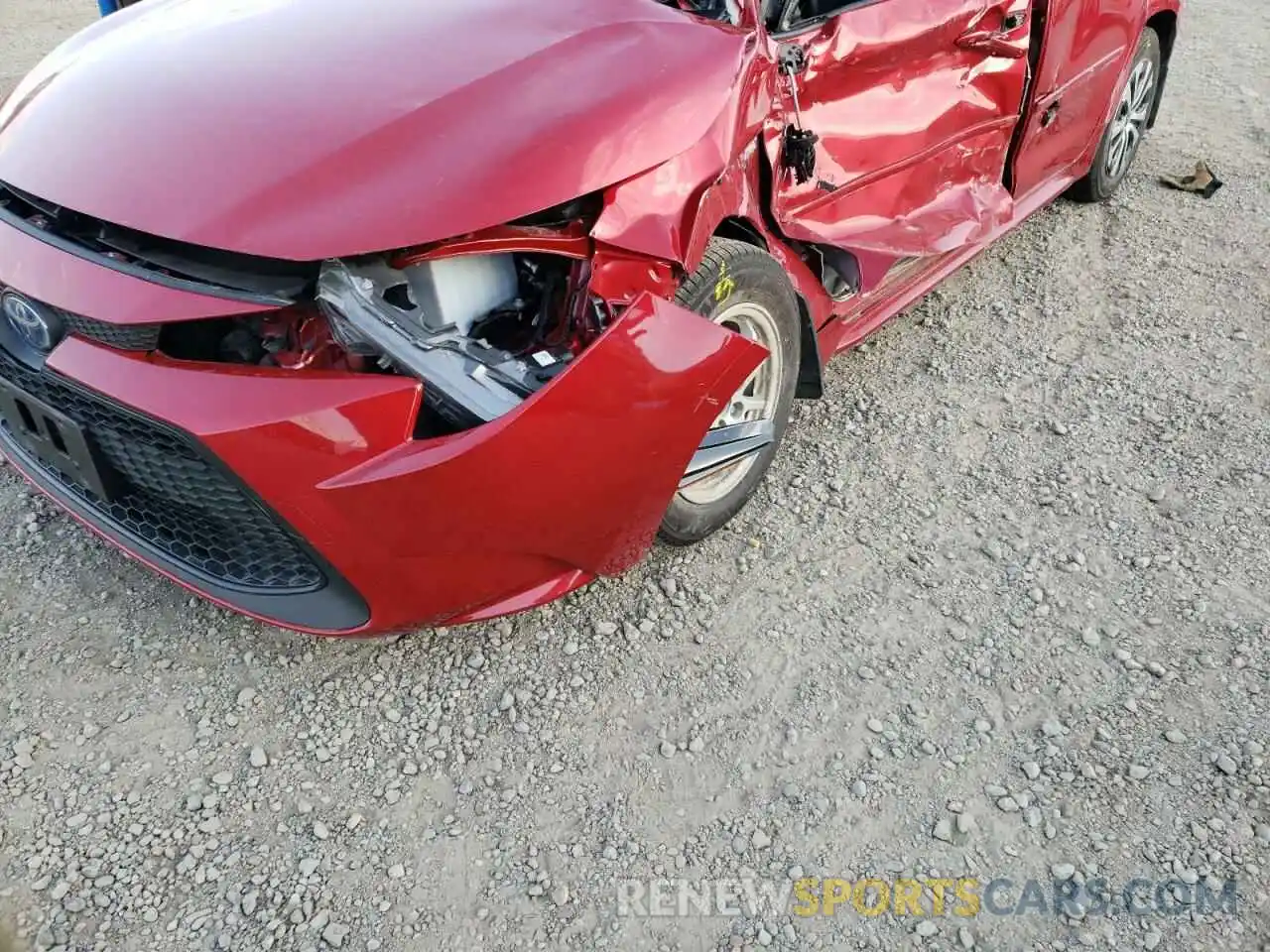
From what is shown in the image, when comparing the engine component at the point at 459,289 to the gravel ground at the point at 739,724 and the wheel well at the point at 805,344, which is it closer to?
the wheel well at the point at 805,344

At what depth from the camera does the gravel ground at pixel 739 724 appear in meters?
1.91

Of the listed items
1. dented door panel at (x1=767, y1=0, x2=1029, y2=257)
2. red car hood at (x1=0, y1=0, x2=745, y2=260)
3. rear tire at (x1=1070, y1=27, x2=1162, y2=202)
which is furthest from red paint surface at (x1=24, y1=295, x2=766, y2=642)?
rear tire at (x1=1070, y1=27, x2=1162, y2=202)

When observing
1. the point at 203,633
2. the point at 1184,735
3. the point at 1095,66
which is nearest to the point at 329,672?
the point at 203,633

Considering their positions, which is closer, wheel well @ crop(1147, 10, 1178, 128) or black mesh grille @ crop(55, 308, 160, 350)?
black mesh grille @ crop(55, 308, 160, 350)

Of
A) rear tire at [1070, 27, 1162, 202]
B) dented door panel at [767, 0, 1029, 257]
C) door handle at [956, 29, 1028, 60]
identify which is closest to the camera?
dented door panel at [767, 0, 1029, 257]

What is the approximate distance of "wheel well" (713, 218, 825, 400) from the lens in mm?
2502

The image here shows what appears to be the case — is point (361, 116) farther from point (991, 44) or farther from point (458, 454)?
A: point (991, 44)

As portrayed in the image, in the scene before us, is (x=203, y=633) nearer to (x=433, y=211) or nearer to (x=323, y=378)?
(x=323, y=378)

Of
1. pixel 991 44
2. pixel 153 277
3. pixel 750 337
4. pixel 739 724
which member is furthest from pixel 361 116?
pixel 991 44

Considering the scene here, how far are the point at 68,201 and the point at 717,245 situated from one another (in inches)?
53.1

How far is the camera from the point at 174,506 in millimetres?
A: 2145

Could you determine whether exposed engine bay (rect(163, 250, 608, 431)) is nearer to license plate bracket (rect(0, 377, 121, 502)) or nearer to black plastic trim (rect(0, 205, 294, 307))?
black plastic trim (rect(0, 205, 294, 307))

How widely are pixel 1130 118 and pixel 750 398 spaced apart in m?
3.00

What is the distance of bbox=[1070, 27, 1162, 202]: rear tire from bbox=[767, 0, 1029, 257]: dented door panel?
135cm
